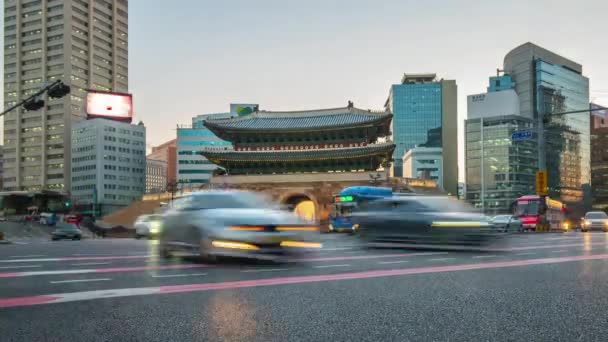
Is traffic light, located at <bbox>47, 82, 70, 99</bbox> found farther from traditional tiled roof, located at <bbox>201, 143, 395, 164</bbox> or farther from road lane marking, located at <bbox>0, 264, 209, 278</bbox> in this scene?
traditional tiled roof, located at <bbox>201, 143, 395, 164</bbox>

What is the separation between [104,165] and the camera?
119 metres

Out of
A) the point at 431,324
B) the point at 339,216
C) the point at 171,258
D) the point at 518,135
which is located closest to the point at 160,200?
the point at 339,216

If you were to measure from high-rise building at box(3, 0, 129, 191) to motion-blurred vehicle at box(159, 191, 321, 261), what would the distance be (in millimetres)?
122226

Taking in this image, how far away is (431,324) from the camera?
14.6 ft

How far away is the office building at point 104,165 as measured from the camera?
118000 mm

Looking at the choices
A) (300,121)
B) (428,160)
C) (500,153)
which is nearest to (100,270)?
(300,121)

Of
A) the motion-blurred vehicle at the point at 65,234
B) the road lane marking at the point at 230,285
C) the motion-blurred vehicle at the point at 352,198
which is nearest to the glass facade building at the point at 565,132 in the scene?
the motion-blurred vehicle at the point at 352,198

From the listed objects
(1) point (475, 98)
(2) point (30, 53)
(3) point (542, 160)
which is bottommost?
(3) point (542, 160)

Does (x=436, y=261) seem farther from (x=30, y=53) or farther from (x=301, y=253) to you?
(x=30, y=53)

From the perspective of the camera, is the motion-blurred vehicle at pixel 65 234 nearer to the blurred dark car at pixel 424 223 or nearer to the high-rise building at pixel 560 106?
the blurred dark car at pixel 424 223

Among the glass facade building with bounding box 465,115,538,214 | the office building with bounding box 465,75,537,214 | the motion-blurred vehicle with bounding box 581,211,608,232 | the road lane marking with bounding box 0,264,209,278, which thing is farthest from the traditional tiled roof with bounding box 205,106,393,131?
the glass facade building with bounding box 465,115,538,214

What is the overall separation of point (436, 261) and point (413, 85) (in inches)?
6599

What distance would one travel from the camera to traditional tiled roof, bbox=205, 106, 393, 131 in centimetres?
5919

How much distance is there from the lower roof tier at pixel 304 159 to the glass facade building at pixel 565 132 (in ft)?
258
